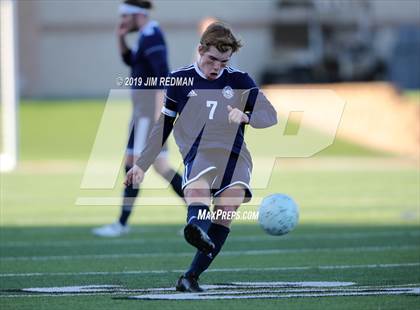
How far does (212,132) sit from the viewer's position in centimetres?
713

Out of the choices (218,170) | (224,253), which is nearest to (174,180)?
(224,253)

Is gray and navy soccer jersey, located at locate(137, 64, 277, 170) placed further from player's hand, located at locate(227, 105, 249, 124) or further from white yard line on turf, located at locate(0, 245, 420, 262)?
white yard line on turf, located at locate(0, 245, 420, 262)

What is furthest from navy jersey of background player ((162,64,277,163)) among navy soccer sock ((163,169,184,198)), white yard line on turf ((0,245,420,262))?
navy soccer sock ((163,169,184,198))

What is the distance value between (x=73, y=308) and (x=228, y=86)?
6.42 feet

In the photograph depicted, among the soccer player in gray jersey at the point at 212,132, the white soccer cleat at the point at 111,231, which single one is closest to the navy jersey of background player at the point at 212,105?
the soccer player in gray jersey at the point at 212,132

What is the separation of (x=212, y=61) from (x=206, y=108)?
39 centimetres

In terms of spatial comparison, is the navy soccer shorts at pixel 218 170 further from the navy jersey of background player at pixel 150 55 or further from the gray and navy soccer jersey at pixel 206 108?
the navy jersey of background player at pixel 150 55

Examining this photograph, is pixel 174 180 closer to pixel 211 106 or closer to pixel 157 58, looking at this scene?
pixel 157 58

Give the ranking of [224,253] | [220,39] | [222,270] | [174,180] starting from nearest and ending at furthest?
1. [220,39]
2. [222,270]
3. [224,253]
4. [174,180]

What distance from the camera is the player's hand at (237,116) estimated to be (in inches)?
264

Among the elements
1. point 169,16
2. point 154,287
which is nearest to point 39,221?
point 154,287

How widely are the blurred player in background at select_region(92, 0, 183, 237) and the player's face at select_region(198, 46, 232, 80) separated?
3235 mm

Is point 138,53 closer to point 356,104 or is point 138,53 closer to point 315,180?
point 315,180

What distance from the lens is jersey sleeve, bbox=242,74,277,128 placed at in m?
6.94
